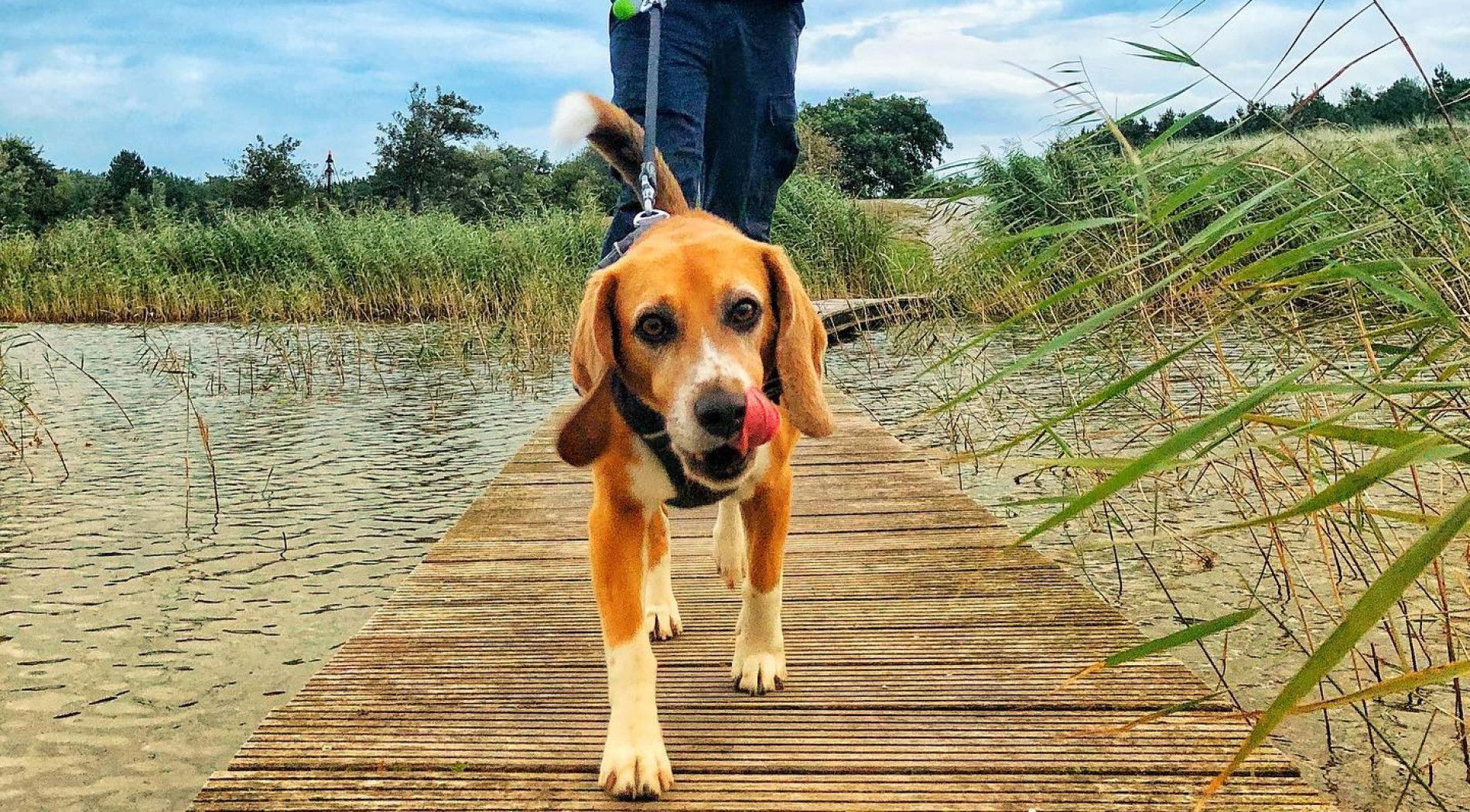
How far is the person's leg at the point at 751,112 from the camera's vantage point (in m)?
3.70

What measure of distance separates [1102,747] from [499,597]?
176cm

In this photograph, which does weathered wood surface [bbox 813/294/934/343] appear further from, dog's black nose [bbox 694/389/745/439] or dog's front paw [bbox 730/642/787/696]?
dog's black nose [bbox 694/389/745/439]

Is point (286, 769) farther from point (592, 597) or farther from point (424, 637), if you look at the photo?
point (592, 597)

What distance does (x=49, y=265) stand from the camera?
18.0 m

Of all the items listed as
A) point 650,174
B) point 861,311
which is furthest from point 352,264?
point 650,174

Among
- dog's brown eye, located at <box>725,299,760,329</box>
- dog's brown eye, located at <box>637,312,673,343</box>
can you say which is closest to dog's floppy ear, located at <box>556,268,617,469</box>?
dog's brown eye, located at <box>637,312,673,343</box>

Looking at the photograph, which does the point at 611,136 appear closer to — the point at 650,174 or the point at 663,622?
the point at 650,174

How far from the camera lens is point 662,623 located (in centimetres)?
277

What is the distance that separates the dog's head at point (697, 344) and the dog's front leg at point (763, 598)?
0.71 ft

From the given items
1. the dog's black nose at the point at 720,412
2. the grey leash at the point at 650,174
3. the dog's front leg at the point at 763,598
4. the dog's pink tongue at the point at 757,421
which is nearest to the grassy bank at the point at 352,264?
the grey leash at the point at 650,174

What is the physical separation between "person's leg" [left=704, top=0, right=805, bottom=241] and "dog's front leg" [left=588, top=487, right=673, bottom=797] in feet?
6.47

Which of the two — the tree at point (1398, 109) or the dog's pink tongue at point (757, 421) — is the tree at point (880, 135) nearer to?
the tree at point (1398, 109)

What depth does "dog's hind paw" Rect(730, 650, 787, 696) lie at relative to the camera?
2391mm

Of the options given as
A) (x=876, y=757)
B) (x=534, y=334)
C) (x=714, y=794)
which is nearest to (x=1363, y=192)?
(x=876, y=757)
